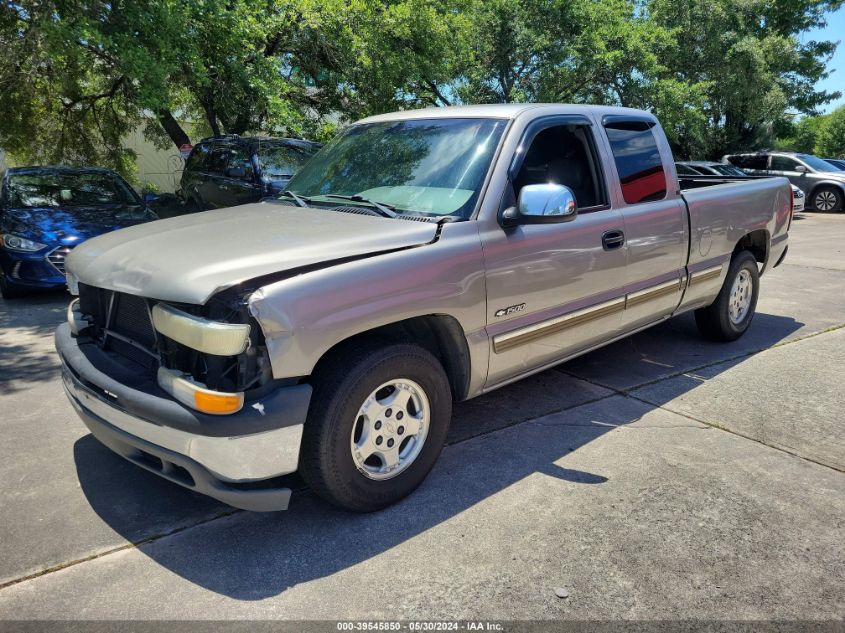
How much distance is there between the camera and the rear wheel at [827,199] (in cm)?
1895

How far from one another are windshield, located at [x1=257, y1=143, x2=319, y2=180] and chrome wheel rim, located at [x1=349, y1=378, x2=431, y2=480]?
21.7 feet

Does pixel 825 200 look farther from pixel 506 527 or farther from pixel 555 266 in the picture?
pixel 506 527

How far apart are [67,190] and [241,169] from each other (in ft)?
7.15

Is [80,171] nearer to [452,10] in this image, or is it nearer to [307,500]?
[307,500]

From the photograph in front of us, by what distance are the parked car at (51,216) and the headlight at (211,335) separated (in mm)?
5014

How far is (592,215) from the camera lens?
4.04 metres

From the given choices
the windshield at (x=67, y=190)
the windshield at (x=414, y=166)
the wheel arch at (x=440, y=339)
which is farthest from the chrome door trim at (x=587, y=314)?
the windshield at (x=67, y=190)

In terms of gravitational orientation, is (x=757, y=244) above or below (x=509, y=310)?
above

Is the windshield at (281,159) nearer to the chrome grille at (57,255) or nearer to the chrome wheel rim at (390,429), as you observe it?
the chrome grille at (57,255)

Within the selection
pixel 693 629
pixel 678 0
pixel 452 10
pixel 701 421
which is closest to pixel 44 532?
pixel 693 629

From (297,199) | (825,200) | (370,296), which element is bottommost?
(370,296)

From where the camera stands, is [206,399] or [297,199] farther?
[297,199]

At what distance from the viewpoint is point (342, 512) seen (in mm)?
3146

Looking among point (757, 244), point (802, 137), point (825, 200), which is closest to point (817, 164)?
point (825, 200)
